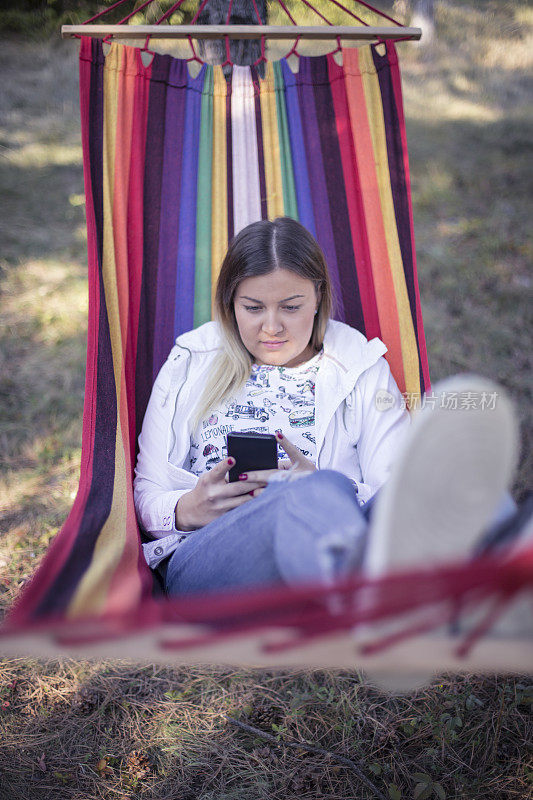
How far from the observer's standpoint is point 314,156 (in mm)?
2293

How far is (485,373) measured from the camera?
315cm

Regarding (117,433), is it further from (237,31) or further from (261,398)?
(237,31)

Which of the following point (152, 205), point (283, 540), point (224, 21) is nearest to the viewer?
point (283, 540)

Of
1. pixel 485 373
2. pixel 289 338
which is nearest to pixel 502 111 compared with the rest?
pixel 485 373

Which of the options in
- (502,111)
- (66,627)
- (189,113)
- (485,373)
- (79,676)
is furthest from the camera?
(502,111)

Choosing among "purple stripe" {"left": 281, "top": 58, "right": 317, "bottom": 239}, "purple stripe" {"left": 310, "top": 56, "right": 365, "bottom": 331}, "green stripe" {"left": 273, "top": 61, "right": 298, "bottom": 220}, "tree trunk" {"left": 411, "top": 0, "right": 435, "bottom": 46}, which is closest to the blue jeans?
"purple stripe" {"left": 310, "top": 56, "right": 365, "bottom": 331}

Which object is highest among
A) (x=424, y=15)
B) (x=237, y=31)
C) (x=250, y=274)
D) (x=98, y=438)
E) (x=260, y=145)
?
(x=424, y=15)

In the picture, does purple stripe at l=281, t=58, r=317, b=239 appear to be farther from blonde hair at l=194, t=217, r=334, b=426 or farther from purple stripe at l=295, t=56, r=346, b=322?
blonde hair at l=194, t=217, r=334, b=426

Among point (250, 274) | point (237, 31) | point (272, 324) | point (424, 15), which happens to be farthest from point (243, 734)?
point (424, 15)

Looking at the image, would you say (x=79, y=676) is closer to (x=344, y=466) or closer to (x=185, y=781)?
(x=185, y=781)

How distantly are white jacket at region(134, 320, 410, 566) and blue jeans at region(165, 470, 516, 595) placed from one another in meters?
0.28

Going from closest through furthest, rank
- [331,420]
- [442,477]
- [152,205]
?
[442,477], [331,420], [152,205]

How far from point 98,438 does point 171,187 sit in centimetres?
104

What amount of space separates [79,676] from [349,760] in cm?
81
